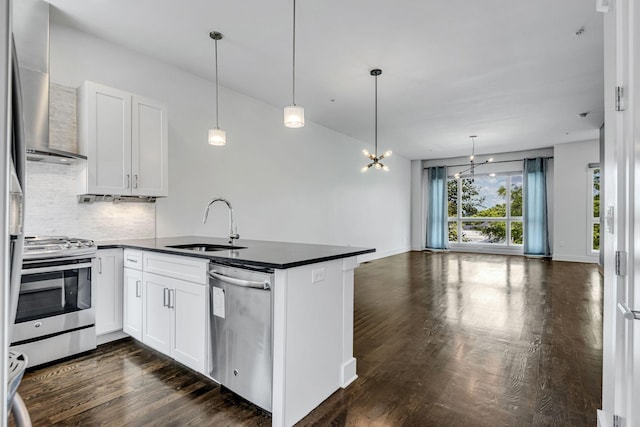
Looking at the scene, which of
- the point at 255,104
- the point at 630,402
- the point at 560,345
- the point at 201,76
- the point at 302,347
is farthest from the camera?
the point at 255,104

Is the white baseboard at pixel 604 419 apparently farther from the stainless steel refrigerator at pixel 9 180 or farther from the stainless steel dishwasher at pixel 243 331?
the stainless steel refrigerator at pixel 9 180

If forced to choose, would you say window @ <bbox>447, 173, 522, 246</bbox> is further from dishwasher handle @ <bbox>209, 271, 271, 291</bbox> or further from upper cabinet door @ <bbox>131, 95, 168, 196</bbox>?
dishwasher handle @ <bbox>209, 271, 271, 291</bbox>

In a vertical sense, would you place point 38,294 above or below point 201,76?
below

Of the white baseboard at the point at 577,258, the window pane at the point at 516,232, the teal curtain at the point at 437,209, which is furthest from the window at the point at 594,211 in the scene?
the teal curtain at the point at 437,209

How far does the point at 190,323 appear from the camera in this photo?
233cm

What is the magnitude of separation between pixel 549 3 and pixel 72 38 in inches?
173

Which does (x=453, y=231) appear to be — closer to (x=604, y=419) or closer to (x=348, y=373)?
(x=348, y=373)

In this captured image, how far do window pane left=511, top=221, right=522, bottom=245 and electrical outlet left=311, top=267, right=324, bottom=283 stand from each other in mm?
9436

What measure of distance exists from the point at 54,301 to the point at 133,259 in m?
0.62

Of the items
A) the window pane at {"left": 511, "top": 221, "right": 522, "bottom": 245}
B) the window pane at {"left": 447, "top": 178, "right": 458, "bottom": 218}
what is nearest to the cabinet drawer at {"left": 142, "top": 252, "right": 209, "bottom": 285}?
the window pane at {"left": 447, "top": 178, "right": 458, "bottom": 218}

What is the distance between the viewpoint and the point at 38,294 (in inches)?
98.5

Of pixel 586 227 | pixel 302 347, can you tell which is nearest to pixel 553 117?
pixel 586 227

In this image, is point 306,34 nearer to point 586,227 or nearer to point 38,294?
point 38,294

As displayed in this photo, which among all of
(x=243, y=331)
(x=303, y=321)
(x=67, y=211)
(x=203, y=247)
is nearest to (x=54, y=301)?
(x=67, y=211)
